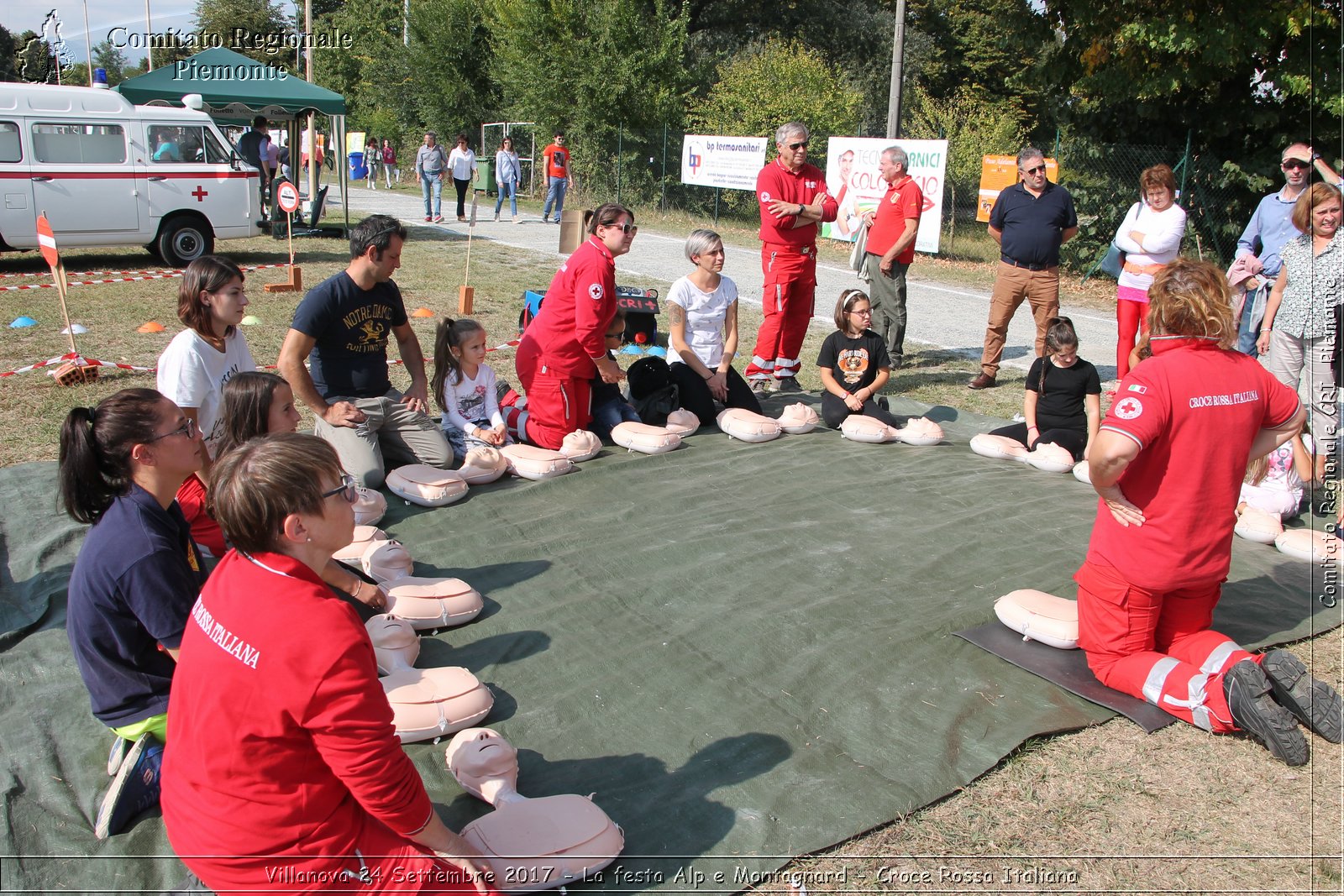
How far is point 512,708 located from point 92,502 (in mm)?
1493

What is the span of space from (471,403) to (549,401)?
473mm

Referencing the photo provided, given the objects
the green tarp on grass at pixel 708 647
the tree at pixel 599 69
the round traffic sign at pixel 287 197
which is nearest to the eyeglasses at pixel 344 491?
the green tarp on grass at pixel 708 647

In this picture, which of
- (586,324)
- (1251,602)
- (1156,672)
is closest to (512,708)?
(1156,672)

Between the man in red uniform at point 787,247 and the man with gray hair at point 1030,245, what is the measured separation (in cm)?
164

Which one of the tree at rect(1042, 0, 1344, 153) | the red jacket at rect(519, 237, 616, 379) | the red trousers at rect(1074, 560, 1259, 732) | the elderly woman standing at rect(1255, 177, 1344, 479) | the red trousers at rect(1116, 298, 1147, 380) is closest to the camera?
the red trousers at rect(1074, 560, 1259, 732)

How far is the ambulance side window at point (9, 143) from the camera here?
11.6 metres

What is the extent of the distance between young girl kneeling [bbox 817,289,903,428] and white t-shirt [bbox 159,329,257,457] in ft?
12.8

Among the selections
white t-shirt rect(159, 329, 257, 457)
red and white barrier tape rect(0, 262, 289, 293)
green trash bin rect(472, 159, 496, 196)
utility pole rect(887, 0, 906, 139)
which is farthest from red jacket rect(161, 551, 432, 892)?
green trash bin rect(472, 159, 496, 196)

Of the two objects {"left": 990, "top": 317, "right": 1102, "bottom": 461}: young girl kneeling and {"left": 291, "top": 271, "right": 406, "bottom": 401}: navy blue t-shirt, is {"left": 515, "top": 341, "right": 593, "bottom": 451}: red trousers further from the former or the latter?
{"left": 990, "top": 317, "right": 1102, "bottom": 461}: young girl kneeling

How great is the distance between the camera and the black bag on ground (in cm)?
645

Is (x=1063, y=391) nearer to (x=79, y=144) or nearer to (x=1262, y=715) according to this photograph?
(x=1262, y=715)

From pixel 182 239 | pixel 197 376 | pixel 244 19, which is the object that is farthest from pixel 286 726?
pixel 244 19

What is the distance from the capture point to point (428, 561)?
14.6 ft

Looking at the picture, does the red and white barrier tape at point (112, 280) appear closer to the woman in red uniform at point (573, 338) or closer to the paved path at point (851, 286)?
the paved path at point (851, 286)
